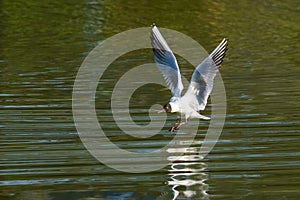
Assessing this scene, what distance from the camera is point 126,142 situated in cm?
1198

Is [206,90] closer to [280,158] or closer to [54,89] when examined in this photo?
[280,158]

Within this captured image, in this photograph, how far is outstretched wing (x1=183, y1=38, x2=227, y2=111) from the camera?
38.4 ft

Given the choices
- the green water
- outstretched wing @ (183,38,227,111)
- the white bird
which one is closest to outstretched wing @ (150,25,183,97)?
the white bird

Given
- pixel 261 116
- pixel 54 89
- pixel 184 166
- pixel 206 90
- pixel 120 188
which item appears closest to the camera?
pixel 120 188

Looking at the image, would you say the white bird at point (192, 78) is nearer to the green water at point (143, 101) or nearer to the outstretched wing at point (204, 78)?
the outstretched wing at point (204, 78)

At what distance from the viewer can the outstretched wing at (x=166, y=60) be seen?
11.9 m

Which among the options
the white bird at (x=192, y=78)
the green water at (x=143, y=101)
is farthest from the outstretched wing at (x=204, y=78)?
the green water at (x=143, y=101)

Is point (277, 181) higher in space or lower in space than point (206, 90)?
lower

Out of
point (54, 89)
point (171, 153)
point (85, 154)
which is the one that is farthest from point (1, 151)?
point (54, 89)

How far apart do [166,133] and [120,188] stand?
2.93 m

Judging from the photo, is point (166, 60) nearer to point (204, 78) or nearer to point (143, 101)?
point (204, 78)

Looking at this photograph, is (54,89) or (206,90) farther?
(54,89)

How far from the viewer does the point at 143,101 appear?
1495 cm

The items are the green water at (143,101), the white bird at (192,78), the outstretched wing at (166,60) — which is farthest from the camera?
the outstretched wing at (166,60)
